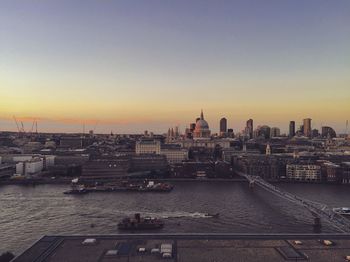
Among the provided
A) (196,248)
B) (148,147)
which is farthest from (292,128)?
(196,248)

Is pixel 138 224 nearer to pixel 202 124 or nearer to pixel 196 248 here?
pixel 196 248

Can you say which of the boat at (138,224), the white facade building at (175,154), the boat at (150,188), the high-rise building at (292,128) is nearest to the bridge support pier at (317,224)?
the boat at (138,224)

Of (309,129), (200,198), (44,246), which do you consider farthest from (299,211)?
(309,129)

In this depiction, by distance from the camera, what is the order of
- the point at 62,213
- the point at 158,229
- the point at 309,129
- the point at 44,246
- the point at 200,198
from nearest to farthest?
the point at 44,246, the point at 158,229, the point at 62,213, the point at 200,198, the point at 309,129

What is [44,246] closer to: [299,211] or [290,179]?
[299,211]

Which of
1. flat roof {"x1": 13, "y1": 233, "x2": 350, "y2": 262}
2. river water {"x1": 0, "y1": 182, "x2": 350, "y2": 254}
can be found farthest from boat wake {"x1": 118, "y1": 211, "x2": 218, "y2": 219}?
flat roof {"x1": 13, "y1": 233, "x2": 350, "y2": 262}

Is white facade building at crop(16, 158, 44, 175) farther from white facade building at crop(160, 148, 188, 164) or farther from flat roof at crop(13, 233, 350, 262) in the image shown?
flat roof at crop(13, 233, 350, 262)
